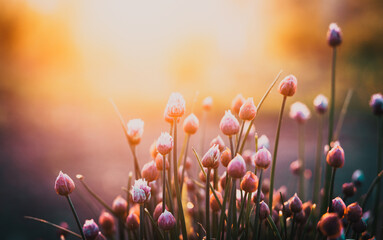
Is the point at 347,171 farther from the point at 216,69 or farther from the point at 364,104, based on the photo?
the point at 216,69

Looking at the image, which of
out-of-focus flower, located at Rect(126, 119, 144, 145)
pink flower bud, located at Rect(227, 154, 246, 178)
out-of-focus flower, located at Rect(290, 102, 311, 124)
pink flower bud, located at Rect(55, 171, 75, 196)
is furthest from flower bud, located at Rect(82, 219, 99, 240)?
out-of-focus flower, located at Rect(290, 102, 311, 124)

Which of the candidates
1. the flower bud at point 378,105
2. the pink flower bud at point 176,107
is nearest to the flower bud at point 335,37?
the flower bud at point 378,105

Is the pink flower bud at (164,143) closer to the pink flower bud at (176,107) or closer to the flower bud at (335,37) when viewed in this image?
the pink flower bud at (176,107)

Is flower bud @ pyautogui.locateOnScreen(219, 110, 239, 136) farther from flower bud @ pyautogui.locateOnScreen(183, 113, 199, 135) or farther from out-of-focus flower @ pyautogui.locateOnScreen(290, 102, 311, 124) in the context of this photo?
out-of-focus flower @ pyautogui.locateOnScreen(290, 102, 311, 124)

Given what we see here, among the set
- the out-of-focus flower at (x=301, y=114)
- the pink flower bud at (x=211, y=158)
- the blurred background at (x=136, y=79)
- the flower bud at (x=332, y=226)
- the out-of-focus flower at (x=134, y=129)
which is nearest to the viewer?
the flower bud at (x=332, y=226)

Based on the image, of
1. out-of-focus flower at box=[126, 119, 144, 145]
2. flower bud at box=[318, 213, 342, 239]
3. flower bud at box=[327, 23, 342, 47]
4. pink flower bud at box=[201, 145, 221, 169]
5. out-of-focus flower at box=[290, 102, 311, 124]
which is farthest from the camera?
out-of-focus flower at box=[290, 102, 311, 124]

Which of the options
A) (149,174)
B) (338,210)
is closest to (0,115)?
(149,174)

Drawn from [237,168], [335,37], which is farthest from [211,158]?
[335,37]

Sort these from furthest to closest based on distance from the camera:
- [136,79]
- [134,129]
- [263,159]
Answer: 1. [136,79]
2. [134,129]
3. [263,159]

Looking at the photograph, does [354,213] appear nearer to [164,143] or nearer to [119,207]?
[164,143]
